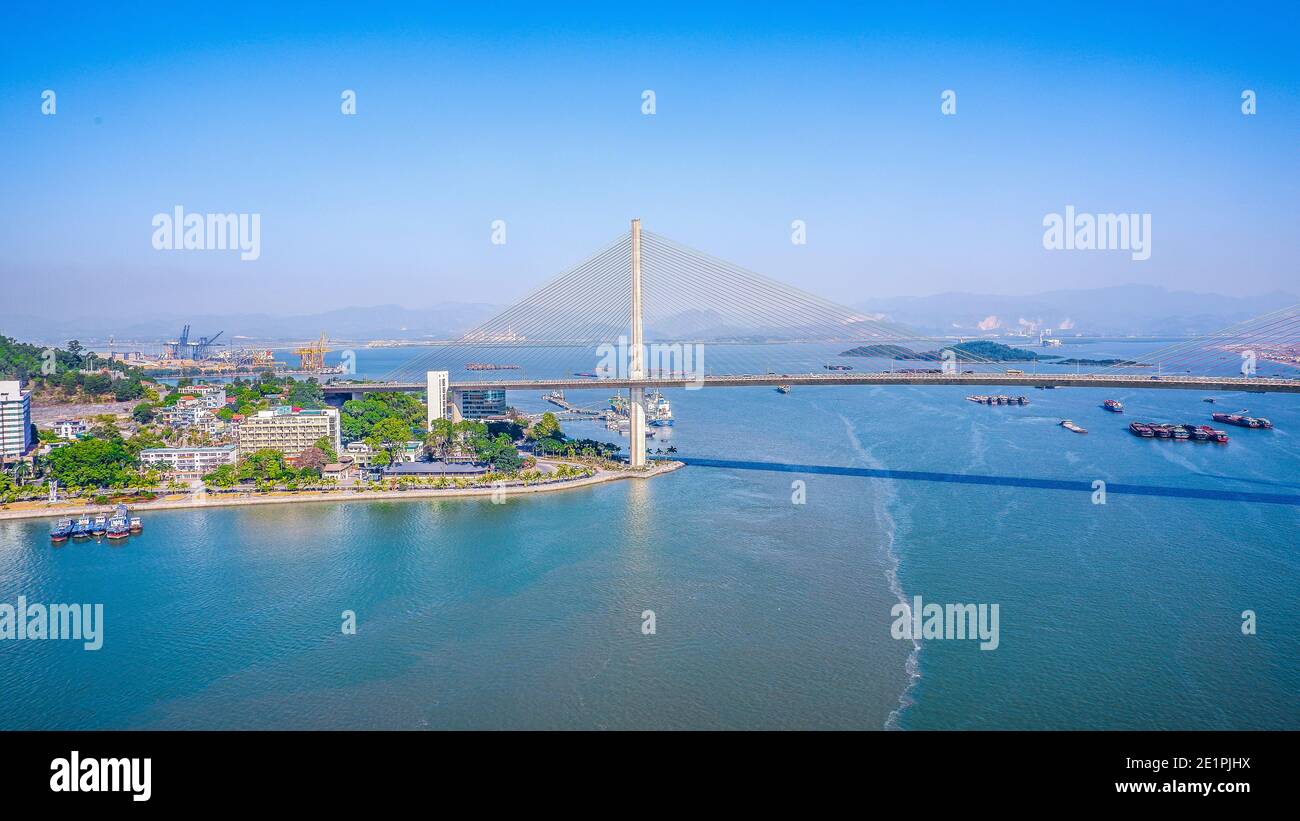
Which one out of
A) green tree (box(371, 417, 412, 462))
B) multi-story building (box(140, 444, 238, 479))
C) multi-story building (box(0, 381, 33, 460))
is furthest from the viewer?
green tree (box(371, 417, 412, 462))

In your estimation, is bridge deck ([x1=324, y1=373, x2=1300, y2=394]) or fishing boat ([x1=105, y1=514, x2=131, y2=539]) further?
bridge deck ([x1=324, y1=373, x2=1300, y2=394])

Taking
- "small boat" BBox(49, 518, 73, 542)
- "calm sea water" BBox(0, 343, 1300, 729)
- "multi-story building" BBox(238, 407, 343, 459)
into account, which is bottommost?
"calm sea water" BBox(0, 343, 1300, 729)

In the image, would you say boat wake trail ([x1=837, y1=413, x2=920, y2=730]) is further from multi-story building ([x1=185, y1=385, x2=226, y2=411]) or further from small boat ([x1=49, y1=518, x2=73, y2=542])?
multi-story building ([x1=185, y1=385, x2=226, y2=411])

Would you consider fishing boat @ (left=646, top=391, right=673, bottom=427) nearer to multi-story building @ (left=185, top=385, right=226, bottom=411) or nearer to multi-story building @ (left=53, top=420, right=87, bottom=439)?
multi-story building @ (left=185, top=385, right=226, bottom=411)

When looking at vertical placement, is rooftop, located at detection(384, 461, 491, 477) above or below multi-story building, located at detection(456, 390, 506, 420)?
below

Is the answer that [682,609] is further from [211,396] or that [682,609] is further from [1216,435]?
[211,396]

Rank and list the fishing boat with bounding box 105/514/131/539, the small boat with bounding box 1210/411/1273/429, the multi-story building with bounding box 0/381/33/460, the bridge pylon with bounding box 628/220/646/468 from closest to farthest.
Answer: the fishing boat with bounding box 105/514/131/539, the bridge pylon with bounding box 628/220/646/468, the multi-story building with bounding box 0/381/33/460, the small boat with bounding box 1210/411/1273/429

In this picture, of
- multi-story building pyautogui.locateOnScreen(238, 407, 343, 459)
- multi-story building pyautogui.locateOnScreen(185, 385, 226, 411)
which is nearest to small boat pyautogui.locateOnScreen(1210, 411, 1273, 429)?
multi-story building pyautogui.locateOnScreen(238, 407, 343, 459)
